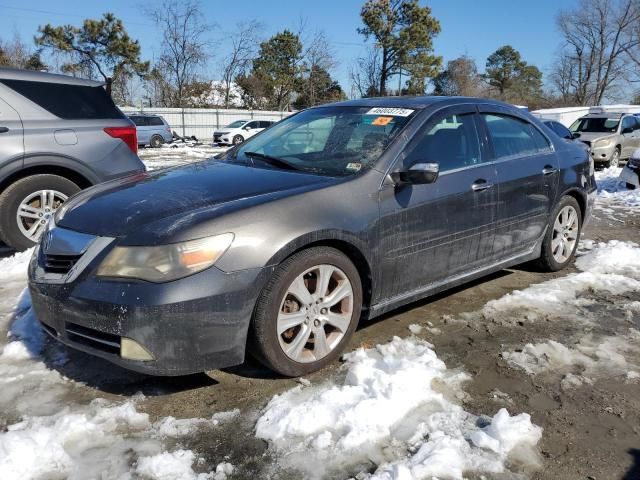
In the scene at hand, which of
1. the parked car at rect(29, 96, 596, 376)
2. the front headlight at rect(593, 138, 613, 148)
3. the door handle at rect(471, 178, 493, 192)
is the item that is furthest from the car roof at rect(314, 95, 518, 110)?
the front headlight at rect(593, 138, 613, 148)

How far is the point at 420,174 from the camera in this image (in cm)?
320

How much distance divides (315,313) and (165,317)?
83 cm

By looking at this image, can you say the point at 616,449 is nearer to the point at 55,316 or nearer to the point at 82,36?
the point at 55,316

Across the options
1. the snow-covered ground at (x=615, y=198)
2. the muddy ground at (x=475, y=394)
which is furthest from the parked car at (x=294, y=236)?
the snow-covered ground at (x=615, y=198)

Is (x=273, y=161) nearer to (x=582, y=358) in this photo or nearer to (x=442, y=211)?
(x=442, y=211)

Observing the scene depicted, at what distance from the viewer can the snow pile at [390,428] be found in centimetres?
225

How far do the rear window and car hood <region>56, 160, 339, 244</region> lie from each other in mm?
2477

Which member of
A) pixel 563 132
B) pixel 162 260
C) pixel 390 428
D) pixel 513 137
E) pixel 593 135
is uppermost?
pixel 593 135

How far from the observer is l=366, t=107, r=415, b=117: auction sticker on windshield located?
365 cm

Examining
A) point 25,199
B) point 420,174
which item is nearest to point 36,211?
point 25,199

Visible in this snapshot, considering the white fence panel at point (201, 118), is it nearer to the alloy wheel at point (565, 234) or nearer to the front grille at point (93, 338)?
the alloy wheel at point (565, 234)

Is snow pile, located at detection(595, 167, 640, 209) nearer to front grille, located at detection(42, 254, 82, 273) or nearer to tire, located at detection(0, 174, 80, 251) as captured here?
tire, located at detection(0, 174, 80, 251)

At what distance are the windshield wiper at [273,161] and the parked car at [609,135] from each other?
43.1 ft

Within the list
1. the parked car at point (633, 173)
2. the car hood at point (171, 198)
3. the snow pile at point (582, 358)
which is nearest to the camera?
the car hood at point (171, 198)
